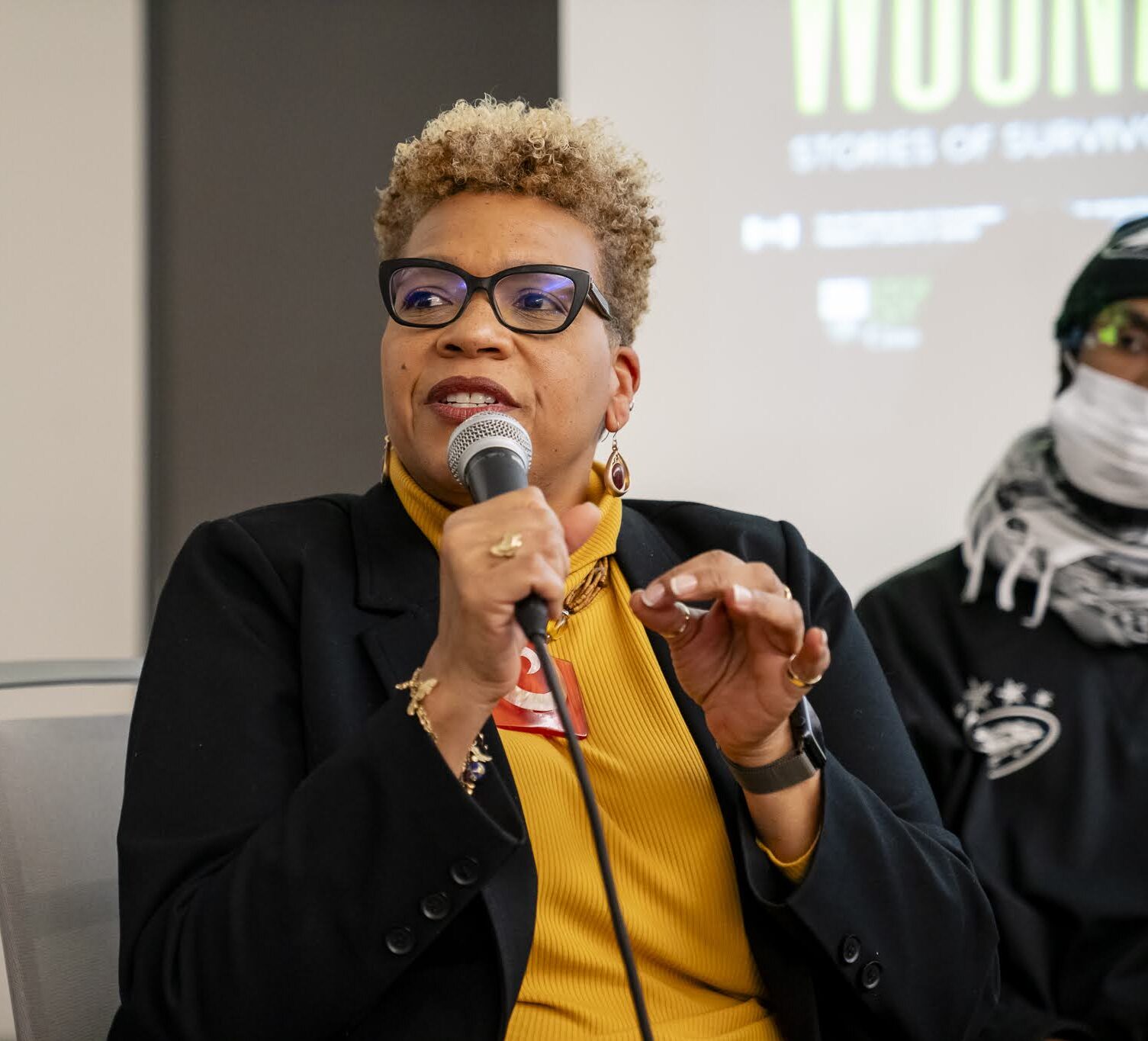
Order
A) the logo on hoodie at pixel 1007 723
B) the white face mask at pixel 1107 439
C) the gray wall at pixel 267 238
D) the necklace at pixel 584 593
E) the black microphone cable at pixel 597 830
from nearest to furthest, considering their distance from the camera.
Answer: the black microphone cable at pixel 597 830 < the necklace at pixel 584 593 < the logo on hoodie at pixel 1007 723 < the white face mask at pixel 1107 439 < the gray wall at pixel 267 238

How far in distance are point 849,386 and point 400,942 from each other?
5.80 feet

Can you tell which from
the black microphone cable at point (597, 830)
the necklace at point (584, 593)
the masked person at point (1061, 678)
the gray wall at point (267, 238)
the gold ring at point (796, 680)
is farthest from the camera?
the gray wall at point (267, 238)

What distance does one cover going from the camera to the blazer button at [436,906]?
3.95 feet

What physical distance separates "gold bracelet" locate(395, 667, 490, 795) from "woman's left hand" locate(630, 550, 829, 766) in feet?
0.67

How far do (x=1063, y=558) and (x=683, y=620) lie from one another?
44.0 inches

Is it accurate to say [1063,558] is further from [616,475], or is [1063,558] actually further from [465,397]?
[465,397]

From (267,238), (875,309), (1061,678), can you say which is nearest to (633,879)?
(1061,678)

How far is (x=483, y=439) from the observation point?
1.21 meters

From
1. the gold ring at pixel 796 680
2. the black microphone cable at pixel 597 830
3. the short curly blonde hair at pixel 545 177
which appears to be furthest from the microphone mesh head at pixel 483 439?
the short curly blonde hair at pixel 545 177

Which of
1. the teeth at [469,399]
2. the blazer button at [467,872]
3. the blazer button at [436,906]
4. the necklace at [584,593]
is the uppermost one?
the teeth at [469,399]

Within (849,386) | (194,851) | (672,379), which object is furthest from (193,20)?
(194,851)

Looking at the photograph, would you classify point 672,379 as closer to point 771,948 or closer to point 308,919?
point 771,948

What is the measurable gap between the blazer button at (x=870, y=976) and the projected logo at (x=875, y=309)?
156cm

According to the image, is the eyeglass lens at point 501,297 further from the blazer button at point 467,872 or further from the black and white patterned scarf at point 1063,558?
the black and white patterned scarf at point 1063,558
